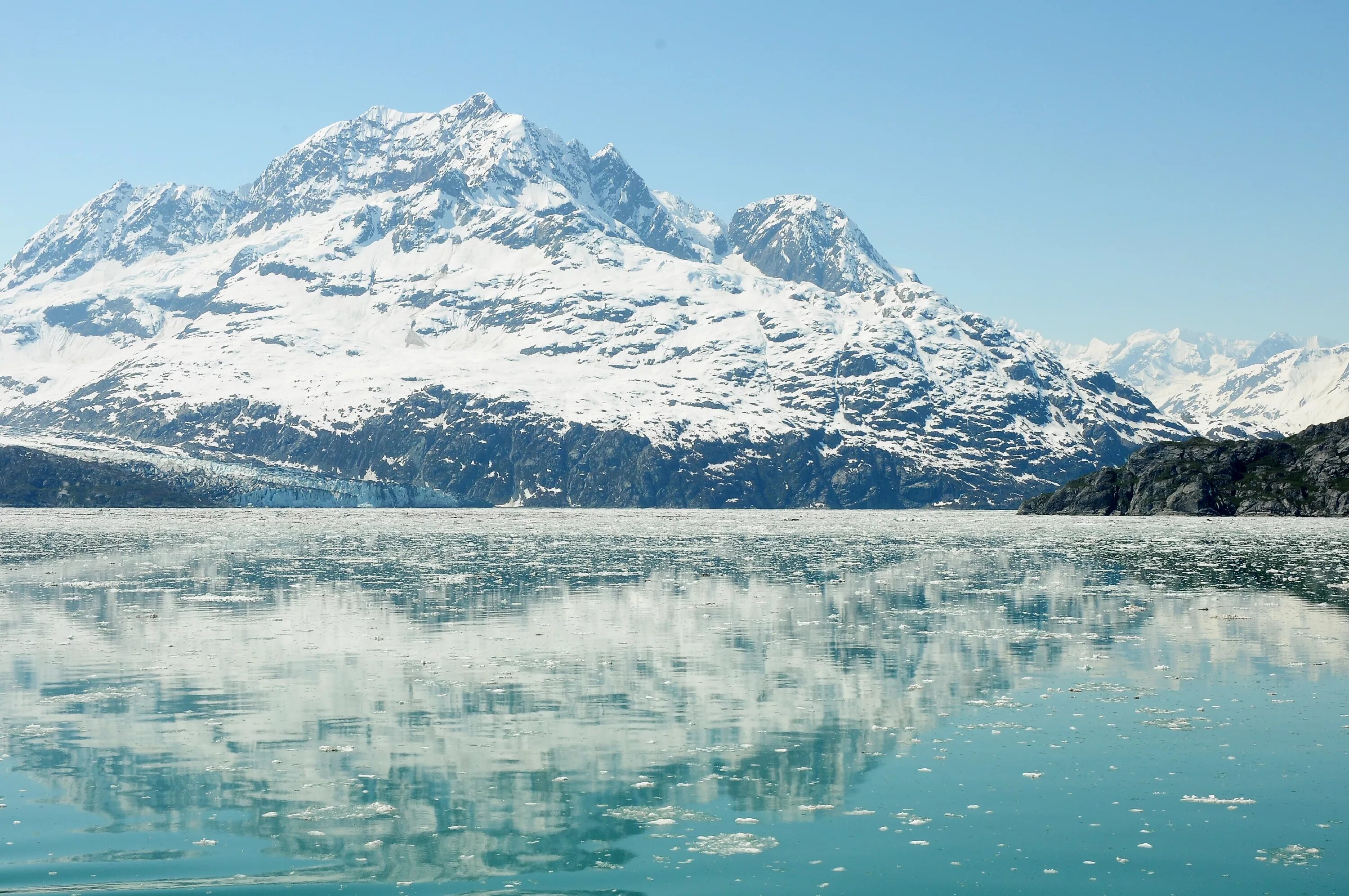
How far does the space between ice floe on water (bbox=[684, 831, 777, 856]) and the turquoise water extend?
0.37 feet

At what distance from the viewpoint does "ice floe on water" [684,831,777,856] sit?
23547mm

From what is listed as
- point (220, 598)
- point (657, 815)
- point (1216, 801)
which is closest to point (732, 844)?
point (657, 815)

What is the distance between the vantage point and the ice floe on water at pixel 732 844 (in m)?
23.5

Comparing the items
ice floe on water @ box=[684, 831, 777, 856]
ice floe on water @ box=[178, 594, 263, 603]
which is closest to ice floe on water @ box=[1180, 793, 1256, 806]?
ice floe on water @ box=[684, 831, 777, 856]

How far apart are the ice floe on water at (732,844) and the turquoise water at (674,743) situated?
11 cm

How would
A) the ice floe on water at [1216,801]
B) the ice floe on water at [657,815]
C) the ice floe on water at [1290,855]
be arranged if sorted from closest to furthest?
the ice floe on water at [1290,855] → the ice floe on water at [657,815] → the ice floe on water at [1216,801]

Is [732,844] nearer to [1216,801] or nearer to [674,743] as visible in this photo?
[674,743]

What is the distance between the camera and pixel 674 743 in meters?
32.3

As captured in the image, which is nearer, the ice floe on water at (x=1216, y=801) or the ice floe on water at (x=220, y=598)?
the ice floe on water at (x=1216, y=801)

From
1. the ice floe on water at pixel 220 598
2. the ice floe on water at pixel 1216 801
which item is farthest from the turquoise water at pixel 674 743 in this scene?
the ice floe on water at pixel 220 598

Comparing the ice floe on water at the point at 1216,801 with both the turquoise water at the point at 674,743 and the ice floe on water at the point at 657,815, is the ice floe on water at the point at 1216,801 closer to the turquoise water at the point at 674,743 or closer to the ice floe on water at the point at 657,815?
the turquoise water at the point at 674,743

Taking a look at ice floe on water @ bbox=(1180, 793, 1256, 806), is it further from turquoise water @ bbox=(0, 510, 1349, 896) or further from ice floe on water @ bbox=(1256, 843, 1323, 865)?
ice floe on water @ bbox=(1256, 843, 1323, 865)

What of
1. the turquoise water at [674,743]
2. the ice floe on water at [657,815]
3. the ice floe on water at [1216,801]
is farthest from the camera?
the ice floe on water at [1216,801]

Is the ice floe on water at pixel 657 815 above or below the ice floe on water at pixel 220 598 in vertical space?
below
